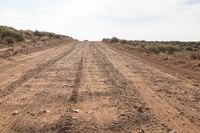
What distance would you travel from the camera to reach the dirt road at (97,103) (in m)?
8.08

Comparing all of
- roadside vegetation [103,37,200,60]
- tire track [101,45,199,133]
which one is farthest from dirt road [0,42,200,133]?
roadside vegetation [103,37,200,60]

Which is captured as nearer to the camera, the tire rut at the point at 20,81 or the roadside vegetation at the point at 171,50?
the tire rut at the point at 20,81

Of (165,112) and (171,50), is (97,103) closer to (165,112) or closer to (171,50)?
(165,112)

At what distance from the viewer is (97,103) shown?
10.4 m

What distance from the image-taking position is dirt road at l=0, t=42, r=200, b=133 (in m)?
8.08

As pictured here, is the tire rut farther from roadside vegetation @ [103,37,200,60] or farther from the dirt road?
roadside vegetation @ [103,37,200,60]

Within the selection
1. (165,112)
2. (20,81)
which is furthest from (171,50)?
(165,112)

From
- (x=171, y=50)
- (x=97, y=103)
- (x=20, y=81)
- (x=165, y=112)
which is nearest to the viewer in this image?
(x=165, y=112)

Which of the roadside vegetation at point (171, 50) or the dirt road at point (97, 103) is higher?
the dirt road at point (97, 103)

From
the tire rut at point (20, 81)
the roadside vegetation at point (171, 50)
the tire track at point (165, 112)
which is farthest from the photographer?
the roadside vegetation at point (171, 50)

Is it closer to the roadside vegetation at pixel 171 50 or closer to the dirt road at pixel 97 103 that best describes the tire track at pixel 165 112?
the dirt road at pixel 97 103

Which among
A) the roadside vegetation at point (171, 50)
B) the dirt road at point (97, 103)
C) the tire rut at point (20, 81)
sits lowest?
the roadside vegetation at point (171, 50)


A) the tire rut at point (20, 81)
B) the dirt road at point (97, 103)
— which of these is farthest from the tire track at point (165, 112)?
the tire rut at point (20, 81)

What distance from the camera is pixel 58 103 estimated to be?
10289 millimetres
